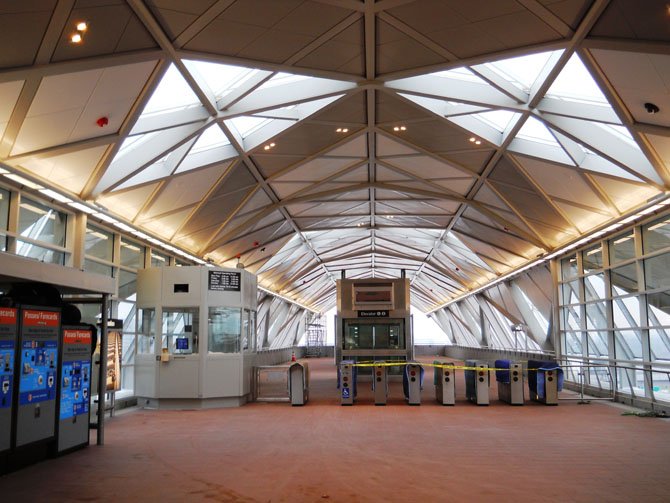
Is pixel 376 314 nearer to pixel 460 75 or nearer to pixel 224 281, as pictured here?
pixel 224 281

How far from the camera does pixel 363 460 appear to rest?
8938mm

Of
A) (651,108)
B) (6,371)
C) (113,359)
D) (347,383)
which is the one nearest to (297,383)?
(347,383)

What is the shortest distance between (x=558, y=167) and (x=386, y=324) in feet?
43.9

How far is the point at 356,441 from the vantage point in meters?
10.6

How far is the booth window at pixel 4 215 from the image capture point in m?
11.3

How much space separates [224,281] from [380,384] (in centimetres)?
516

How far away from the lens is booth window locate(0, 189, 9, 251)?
443 inches

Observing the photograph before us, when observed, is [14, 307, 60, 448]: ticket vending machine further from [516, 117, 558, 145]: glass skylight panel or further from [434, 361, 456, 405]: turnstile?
[516, 117, 558, 145]: glass skylight panel

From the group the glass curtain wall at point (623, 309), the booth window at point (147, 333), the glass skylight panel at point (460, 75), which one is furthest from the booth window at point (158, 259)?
the glass curtain wall at point (623, 309)

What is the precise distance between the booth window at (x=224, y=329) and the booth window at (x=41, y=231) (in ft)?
14.3

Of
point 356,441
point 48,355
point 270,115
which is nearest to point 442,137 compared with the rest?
point 270,115

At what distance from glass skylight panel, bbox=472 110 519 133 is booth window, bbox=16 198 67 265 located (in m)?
10.4

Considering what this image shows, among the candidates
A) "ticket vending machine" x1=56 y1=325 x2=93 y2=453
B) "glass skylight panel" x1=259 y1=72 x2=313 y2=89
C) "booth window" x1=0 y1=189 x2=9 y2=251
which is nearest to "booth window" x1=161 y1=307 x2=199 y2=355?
"booth window" x1=0 y1=189 x2=9 y2=251

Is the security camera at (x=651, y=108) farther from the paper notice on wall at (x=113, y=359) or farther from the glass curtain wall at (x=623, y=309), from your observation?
the paper notice on wall at (x=113, y=359)
